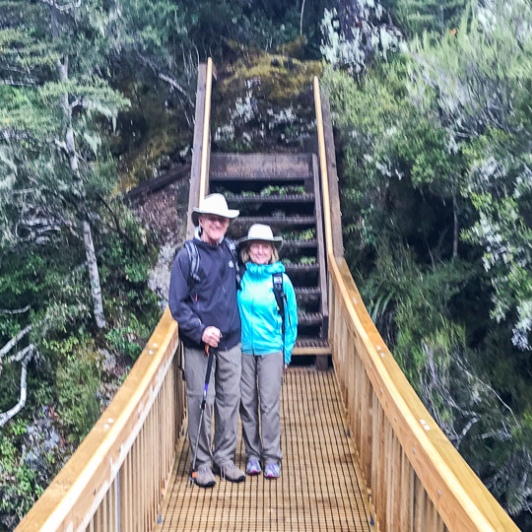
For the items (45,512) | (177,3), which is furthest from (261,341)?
(177,3)

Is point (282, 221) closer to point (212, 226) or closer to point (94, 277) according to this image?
point (94, 277)

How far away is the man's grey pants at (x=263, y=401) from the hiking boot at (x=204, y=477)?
0.34 m

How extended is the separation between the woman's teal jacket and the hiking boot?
0.77 meters

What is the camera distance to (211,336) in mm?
3773

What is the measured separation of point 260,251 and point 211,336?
65 cm

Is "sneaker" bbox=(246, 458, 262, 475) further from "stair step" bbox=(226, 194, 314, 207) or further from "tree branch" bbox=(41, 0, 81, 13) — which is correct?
"tree branch" bbox=(41, 0, 81, 13)

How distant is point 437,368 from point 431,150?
2.54 m

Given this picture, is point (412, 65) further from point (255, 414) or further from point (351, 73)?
point (255, 414)

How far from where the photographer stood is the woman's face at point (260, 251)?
4.07 metres

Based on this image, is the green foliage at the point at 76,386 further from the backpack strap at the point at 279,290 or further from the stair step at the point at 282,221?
the backpack strap at the point at 279,290

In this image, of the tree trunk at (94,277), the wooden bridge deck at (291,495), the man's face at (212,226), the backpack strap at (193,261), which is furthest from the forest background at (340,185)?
the backpack strap at (193,261)

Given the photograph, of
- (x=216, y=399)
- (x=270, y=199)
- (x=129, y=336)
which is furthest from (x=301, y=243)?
(x=216, y=399)

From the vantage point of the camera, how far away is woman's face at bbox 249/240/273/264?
407 cm

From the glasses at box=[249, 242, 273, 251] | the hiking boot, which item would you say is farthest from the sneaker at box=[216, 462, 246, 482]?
the glasses at box=[249, 242, 273, 251]
